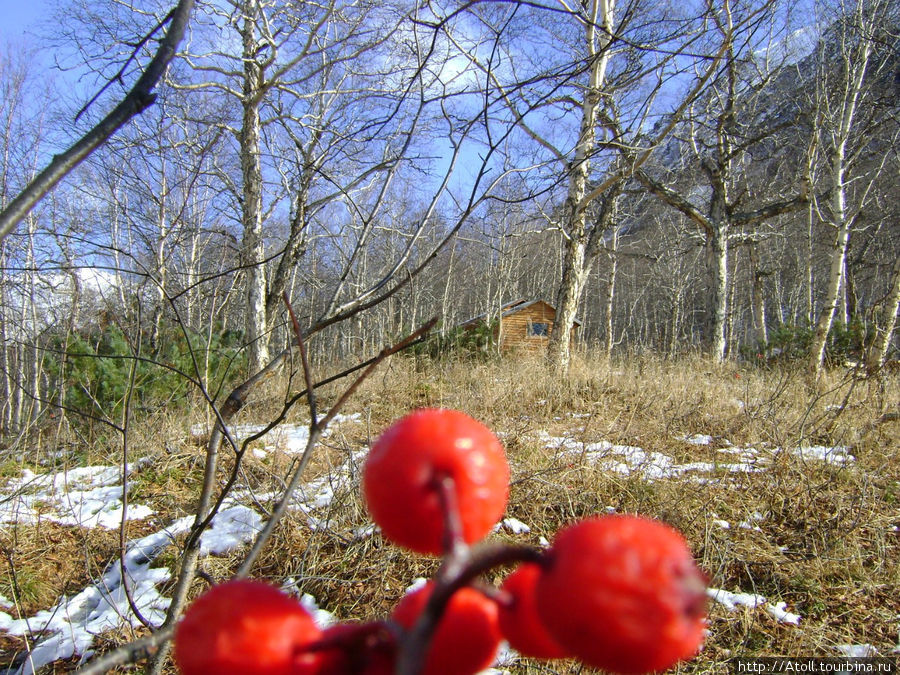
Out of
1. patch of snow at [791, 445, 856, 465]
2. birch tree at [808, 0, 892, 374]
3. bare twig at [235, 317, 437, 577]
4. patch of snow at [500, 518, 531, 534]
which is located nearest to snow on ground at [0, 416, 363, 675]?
patch of snow at [500, 518, 531, 534]

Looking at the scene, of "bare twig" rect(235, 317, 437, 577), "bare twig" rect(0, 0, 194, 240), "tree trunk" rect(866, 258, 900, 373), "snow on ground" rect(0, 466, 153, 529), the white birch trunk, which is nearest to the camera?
"bare twig" rect(0, 0, 194, 240)

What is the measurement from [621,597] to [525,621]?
0.08 m

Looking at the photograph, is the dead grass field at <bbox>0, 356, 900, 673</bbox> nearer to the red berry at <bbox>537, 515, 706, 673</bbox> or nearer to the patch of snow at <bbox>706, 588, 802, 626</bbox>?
the patch of snow at <bbox>706, 588, 802, 626</bbox>

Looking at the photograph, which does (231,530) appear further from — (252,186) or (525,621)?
(252,186)

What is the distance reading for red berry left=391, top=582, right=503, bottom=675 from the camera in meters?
0.24

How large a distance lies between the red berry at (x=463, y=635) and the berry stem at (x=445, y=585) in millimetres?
58

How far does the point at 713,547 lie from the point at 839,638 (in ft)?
1.85

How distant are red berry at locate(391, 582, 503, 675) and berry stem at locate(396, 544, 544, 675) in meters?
0.06

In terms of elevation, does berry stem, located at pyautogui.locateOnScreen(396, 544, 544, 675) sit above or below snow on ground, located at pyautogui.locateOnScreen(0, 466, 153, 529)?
above

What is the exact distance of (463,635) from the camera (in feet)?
0.78

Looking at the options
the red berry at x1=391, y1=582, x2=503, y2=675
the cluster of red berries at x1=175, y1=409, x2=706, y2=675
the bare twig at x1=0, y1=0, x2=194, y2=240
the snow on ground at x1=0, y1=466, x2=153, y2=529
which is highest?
the bare twig at x1=0, y1=0, x2=194, y2=240

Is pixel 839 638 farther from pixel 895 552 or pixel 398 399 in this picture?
pixel 398 399

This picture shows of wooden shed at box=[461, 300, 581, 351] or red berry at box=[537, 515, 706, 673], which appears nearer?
red berry at box=[537, 515, 706, 673]

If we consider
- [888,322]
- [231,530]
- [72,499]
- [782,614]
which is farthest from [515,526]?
[888,322]
